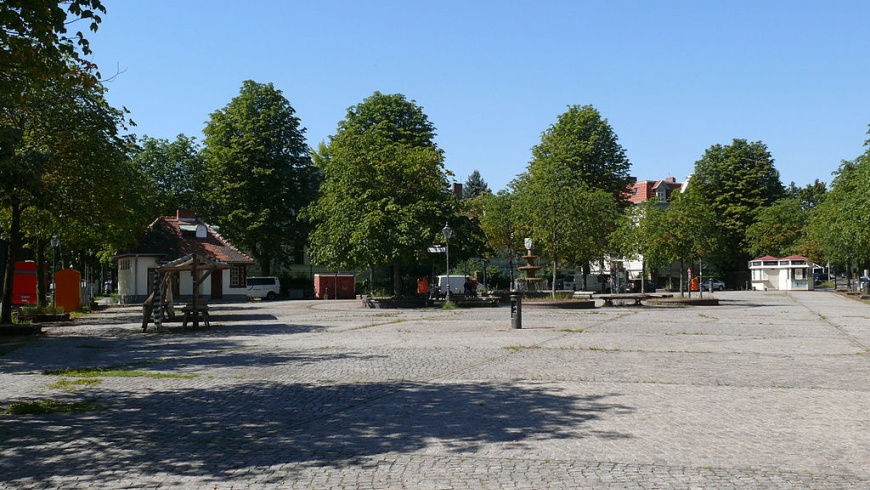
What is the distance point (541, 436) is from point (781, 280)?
2919 inches

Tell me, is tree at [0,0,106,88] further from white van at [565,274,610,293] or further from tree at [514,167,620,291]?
white van at [565,274,610,293]

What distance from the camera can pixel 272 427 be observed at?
8414mm

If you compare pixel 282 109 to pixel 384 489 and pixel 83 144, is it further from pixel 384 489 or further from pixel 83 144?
pixel 384 489

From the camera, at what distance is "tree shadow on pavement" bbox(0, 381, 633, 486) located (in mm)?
6922

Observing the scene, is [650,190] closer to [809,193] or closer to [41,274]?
[809,193]

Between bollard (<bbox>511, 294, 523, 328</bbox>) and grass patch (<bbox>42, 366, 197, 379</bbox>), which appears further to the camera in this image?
bollard (<bbox>511, 294, 523, 328</bbox>)

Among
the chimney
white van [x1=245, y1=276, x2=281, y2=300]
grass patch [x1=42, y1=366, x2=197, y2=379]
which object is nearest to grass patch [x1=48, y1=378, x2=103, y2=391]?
grass patch [x1=42, y1=366, x2=197, y2=379]

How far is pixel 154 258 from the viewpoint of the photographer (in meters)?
51.8

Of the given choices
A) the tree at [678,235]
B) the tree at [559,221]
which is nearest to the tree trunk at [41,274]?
the tree at [559,221]

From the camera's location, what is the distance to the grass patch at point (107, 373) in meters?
12.7

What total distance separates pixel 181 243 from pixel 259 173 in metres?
8.03

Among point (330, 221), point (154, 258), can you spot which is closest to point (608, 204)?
point (330, 221)

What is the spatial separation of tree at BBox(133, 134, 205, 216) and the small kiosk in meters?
50.7

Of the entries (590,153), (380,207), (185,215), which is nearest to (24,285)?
(380,207)
